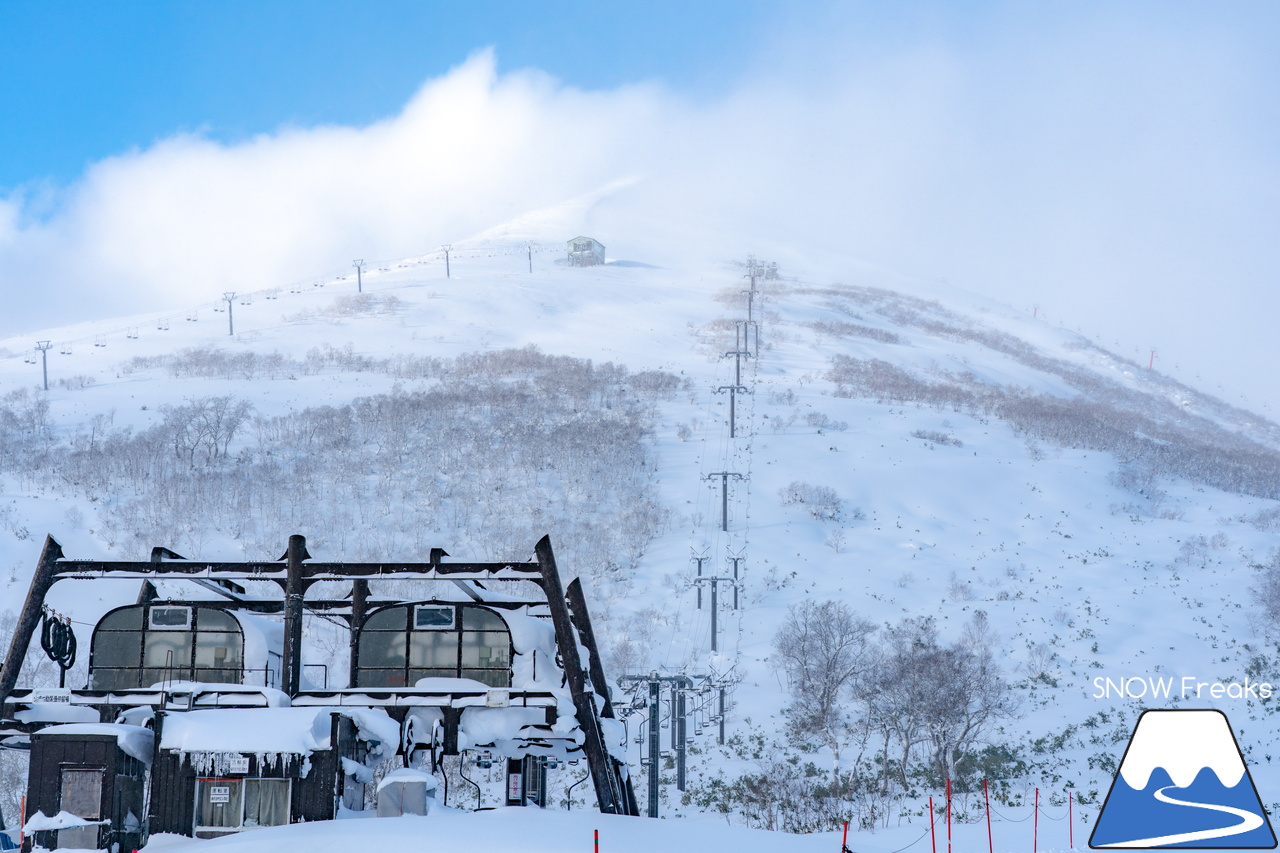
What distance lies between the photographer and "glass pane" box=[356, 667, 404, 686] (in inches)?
1086

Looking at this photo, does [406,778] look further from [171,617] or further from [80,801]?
[171,617]

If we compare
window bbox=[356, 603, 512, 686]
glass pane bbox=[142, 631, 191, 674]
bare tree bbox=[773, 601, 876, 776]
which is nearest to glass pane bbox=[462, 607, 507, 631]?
window bbox=[356, 603, 512, 686]

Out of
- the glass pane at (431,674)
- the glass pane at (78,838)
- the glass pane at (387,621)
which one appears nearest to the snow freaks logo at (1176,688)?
the glass pane at (431,674)

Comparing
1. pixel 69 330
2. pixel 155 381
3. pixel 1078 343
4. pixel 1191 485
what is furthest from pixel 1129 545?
pixel 69 330

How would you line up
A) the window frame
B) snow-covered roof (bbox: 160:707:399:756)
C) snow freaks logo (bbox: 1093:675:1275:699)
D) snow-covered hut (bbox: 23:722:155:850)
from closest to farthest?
snow-covered hut (bbox: 23:722:155:850)
the window frame
snow-covered roof (bbox: 160:707:399:756)
snow freaks logo (bbox: 1093:675:1275:699)

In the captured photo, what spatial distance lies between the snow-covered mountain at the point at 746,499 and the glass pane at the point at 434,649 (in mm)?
13642

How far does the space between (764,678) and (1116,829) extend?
40974mm

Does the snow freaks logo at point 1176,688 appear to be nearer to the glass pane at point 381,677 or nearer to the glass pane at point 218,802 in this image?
the glass pane at point 381,677

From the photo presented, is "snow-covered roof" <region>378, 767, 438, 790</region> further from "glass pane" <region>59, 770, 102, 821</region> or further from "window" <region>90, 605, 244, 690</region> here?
"window" <region>90, 605, 244, 690</region>

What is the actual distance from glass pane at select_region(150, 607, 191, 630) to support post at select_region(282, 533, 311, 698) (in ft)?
14.4

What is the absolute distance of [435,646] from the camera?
27.6m

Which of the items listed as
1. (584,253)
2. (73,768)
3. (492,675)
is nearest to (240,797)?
(73,768)

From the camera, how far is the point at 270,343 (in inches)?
4847

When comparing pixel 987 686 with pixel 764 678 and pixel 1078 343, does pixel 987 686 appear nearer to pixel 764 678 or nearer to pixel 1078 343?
pixel 764 678
